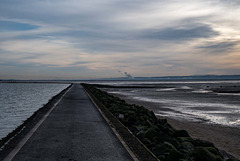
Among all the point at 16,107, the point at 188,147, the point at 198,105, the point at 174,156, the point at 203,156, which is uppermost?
the point at 174,156

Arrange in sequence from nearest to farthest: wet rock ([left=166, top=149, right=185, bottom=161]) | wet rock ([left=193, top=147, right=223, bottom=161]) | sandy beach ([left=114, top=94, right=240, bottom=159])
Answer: wet rock ([left=166, top=149, right=185, bottom=161]) → wet rock ([left=193, top=147, right=223, bottom=161]) → sandy beach ([left=114, top=94, right=240, bottom=159])

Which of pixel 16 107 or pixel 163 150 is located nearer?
pixel 163 150

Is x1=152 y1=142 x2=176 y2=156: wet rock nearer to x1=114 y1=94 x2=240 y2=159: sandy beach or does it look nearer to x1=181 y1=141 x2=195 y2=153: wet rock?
x1=181 y1=141 x2=195 y2=153: wet rock

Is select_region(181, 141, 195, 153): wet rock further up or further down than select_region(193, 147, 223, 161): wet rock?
further down

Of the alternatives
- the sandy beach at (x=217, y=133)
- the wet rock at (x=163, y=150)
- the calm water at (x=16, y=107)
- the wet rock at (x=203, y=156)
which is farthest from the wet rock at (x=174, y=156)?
the calm water at (x=16, y=107)

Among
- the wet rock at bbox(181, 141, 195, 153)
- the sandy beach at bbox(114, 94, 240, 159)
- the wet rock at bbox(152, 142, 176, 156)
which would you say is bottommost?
the sandy beach at bbox(114, 94, 240, 159)

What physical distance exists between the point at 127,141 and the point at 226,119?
1115 cm

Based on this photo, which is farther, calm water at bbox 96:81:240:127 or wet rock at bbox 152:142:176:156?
calm water at bbox 96:81:240:127

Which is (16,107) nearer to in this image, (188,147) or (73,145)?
(73,145)

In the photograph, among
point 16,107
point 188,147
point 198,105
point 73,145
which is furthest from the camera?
point 198,105

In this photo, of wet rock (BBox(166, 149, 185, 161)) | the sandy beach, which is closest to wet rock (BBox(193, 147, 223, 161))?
wet rock (BBox(166, 149, 185, 161))

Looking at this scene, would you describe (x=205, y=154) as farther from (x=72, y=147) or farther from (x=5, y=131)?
(x=5, y=131)

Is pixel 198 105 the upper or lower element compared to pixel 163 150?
lower

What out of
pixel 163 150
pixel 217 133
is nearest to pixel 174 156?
pixel 163 150
